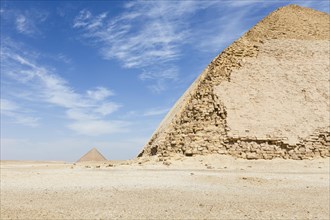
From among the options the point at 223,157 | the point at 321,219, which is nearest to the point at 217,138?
the point at 223,157

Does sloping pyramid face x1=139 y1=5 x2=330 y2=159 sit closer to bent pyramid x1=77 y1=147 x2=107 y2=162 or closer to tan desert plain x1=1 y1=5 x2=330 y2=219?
tan desert plain x1=1 y1=5 x2=330 y2=219

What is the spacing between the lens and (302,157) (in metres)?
22.2

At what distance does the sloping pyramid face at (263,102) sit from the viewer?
2284 centimetres

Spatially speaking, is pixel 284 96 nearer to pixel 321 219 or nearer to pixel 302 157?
pixel 302 157

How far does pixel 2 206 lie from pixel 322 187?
9340mm

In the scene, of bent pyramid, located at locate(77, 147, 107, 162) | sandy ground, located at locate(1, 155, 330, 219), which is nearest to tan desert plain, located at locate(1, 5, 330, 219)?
sandy ground, located at locate(1, 155, 330, 219)

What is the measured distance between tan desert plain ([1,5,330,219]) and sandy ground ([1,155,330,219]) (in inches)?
1.0

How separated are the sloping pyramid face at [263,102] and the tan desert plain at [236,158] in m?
0.07

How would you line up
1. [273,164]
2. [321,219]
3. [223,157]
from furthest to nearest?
[223,157] → [273,164] → [321,219]

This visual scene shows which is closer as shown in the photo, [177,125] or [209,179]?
[209,179]

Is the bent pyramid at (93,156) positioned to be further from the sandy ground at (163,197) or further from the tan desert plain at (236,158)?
the sandy ground at (163,197)

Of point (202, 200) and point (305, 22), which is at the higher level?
point (305, 22)

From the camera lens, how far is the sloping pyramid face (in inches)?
899

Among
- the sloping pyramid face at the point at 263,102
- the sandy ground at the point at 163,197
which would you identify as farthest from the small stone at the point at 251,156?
the sandy ground at the point at 163,197
